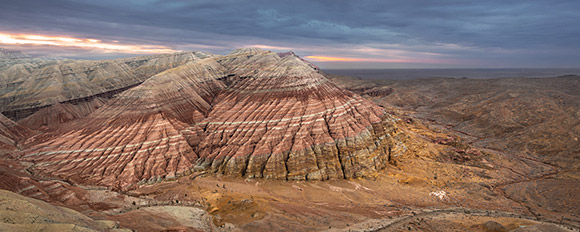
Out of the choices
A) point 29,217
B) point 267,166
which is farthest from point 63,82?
point 29,217

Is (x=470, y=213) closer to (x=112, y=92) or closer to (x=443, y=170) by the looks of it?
(x=443, y=170)

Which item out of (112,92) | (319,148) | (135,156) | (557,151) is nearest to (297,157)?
(319,148)

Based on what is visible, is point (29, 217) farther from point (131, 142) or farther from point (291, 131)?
point (291, 131)

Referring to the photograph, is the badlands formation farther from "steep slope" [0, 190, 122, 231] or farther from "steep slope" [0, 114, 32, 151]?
"steep slope" [0, 114, 32, 151]

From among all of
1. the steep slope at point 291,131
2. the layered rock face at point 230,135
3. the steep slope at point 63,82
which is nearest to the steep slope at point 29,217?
the layered rock face at point 230,135

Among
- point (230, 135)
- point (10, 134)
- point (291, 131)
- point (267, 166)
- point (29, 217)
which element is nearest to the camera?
point (29, 217)

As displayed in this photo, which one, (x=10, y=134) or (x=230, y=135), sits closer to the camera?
(x=230, y=135)

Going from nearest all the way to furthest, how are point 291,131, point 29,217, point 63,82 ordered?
1. point 29,217
2. point 291,131
3. point 63,82

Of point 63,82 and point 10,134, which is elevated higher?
point 63,82
